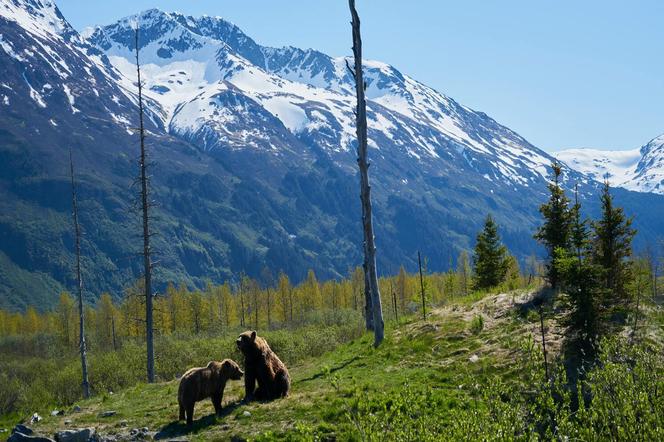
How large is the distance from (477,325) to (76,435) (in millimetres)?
13258

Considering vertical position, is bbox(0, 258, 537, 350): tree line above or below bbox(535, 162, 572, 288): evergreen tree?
below

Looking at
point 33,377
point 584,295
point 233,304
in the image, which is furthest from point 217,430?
point 233,304

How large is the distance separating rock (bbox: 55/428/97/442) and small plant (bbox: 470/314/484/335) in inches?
497

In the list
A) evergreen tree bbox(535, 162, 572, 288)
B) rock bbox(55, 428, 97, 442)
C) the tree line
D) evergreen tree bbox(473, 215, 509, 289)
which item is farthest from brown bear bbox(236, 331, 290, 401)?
the tree line

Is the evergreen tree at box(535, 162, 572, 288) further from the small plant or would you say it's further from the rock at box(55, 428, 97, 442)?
the rock at box(55, 428, 97, 442)

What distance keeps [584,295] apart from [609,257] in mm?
5999

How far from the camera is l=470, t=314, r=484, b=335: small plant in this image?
A: 2050 cm

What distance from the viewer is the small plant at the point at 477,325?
20.5 meters

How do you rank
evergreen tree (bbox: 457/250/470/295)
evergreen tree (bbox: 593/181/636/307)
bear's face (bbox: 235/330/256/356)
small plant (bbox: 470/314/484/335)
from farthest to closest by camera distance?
evergreen tree (bbox: 457/250/470/295) → evergreen tree (bbox: 593/181/636/307) → small plant (bbox: 470/314/484/335) → bear's face (bbox: 235/330/256/356)

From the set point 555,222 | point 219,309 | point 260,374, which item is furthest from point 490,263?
point 219,309

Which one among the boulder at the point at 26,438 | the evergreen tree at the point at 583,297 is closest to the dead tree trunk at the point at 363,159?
the evergreen tree at the point at 583,297

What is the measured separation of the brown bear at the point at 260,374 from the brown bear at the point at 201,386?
2.20ft

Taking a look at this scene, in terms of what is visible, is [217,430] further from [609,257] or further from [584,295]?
[609,257]

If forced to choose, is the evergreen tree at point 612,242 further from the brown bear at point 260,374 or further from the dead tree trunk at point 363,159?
the brown bear at point 260,374
